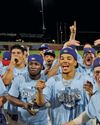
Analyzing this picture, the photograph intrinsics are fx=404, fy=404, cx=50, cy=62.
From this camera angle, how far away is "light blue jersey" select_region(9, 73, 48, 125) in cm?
579

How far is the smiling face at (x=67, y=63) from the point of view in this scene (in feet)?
16.7

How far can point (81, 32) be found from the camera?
106ft

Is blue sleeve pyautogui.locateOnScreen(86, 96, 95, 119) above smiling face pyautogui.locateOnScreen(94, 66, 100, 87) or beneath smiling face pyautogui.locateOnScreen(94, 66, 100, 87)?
beneath

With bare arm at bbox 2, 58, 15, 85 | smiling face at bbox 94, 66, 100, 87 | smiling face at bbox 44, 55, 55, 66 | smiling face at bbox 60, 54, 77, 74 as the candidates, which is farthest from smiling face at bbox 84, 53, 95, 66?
smiling face at bbox 94, 66, 100, 87

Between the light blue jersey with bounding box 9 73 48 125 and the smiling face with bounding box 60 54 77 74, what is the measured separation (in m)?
0.79

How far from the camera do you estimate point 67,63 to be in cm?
508

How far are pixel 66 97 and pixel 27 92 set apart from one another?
0.87m

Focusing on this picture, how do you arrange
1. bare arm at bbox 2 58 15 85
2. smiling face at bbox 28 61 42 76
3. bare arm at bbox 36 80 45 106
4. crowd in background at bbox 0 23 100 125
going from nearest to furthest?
crowd in background at bbox 0 23 100 125 < bare arm at bbox 36 80 45 106 < smiling face at bbox 28 61 42 76 < bare arm at bbox 2 58 15 85

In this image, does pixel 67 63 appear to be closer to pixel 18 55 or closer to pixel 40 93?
pixel 40 93

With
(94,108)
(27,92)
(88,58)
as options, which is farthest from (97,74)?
(88,58)

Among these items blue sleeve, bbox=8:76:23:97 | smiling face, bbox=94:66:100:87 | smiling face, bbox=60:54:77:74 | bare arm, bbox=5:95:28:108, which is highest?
smiling face, bbox=60:54:77:74

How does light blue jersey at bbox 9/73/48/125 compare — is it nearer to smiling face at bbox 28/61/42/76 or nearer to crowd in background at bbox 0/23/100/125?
crowd in background at bbox 0/23/100/125

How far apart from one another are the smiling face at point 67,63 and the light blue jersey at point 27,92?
787 millimetres

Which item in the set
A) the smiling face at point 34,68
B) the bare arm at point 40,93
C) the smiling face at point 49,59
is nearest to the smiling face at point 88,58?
the smiling face at point 49,59
